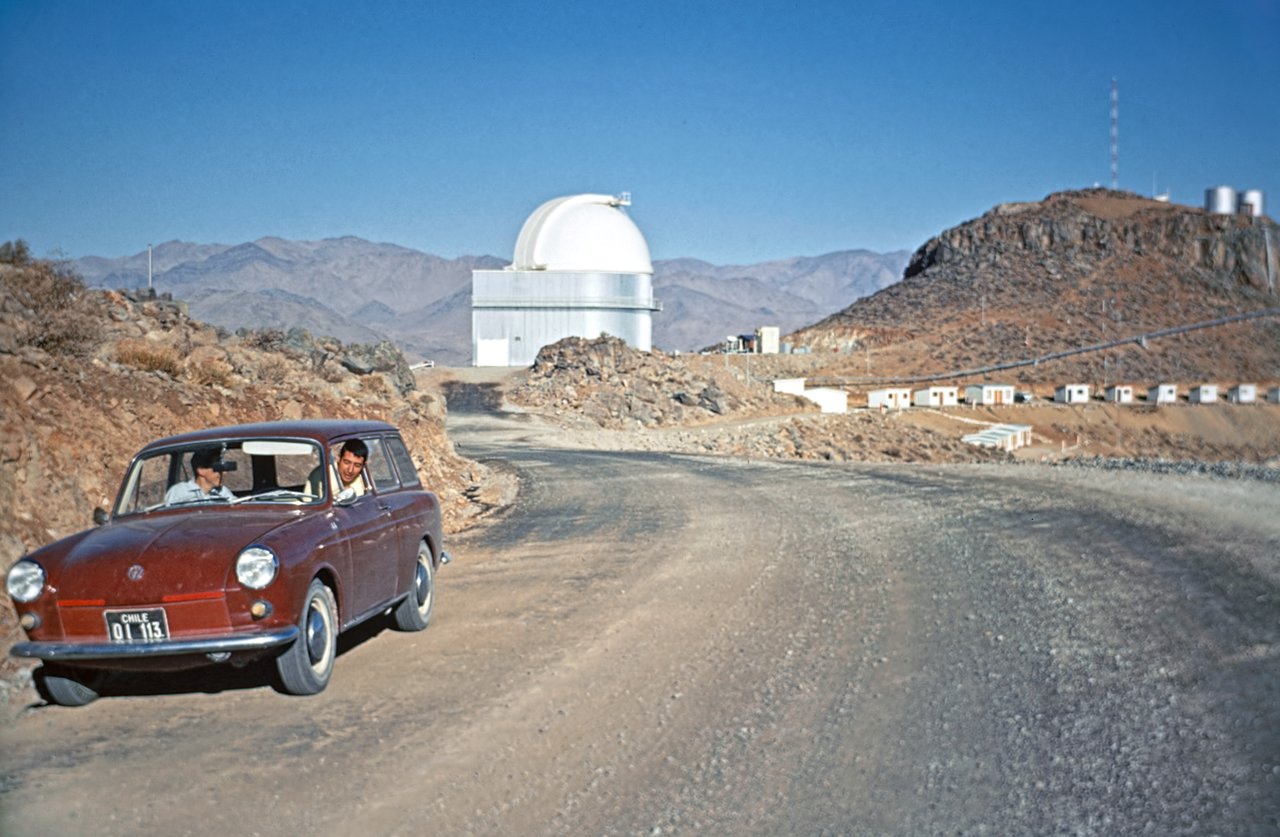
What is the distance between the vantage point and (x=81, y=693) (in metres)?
6.69

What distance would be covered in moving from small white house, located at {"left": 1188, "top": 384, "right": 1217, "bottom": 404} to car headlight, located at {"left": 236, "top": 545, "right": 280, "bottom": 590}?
7288 cm

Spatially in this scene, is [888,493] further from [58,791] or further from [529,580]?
[58,791]

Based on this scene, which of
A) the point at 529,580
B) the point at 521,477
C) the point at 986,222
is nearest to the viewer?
the point at 529,580

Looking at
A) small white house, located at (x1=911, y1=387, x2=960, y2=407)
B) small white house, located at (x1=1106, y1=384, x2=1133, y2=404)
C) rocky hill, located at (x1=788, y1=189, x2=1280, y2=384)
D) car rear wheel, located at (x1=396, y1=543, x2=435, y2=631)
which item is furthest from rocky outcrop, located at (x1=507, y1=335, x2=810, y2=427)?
car rear wheel, located at (x1=396, y1=543, x2=435, y2=631)

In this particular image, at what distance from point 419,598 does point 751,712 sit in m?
3.36

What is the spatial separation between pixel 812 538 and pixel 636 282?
2204 inches


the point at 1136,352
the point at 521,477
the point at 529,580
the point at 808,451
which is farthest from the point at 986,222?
the point at 529,580

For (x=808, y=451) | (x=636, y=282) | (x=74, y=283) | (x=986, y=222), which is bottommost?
(x=808, y=451)

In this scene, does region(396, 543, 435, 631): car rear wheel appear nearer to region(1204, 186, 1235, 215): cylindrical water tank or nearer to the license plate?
the license plate

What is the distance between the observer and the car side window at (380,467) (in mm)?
8492

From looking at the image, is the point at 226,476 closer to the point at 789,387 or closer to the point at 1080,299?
the point at 789,387

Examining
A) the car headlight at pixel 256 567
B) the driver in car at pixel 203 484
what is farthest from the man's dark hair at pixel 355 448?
the car headlight at pixel 256 567

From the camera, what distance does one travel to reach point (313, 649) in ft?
22.8

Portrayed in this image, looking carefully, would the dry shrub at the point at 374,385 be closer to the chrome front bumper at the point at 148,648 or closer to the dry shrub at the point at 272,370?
the dry shrub at the point at 272,370
